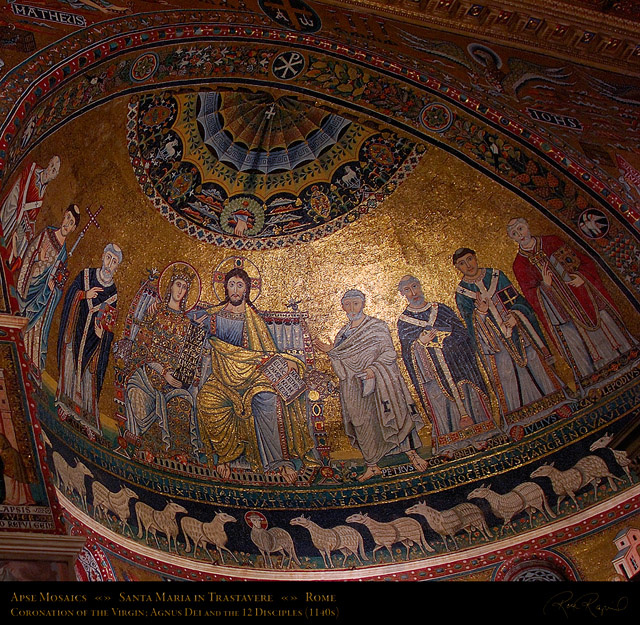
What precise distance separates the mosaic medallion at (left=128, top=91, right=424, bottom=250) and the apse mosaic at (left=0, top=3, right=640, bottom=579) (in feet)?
0.09

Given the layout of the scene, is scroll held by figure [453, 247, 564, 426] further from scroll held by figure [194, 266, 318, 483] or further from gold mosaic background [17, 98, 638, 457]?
scroll held by figure [194, 266, 318, 483]

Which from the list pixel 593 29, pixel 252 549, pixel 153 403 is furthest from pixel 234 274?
pixel 593 29

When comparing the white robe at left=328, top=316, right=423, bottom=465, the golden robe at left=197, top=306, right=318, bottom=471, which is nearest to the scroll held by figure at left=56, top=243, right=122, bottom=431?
the golden robe at left=197, top=306, right=318, bottom=471

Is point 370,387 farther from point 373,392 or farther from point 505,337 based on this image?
point 505,337

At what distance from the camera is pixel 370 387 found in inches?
474

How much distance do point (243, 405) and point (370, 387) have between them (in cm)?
161

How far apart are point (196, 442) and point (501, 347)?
3907mm

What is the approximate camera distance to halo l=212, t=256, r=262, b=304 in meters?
11.8

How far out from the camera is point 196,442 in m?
11.6

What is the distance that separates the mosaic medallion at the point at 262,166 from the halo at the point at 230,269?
0.21 metres
